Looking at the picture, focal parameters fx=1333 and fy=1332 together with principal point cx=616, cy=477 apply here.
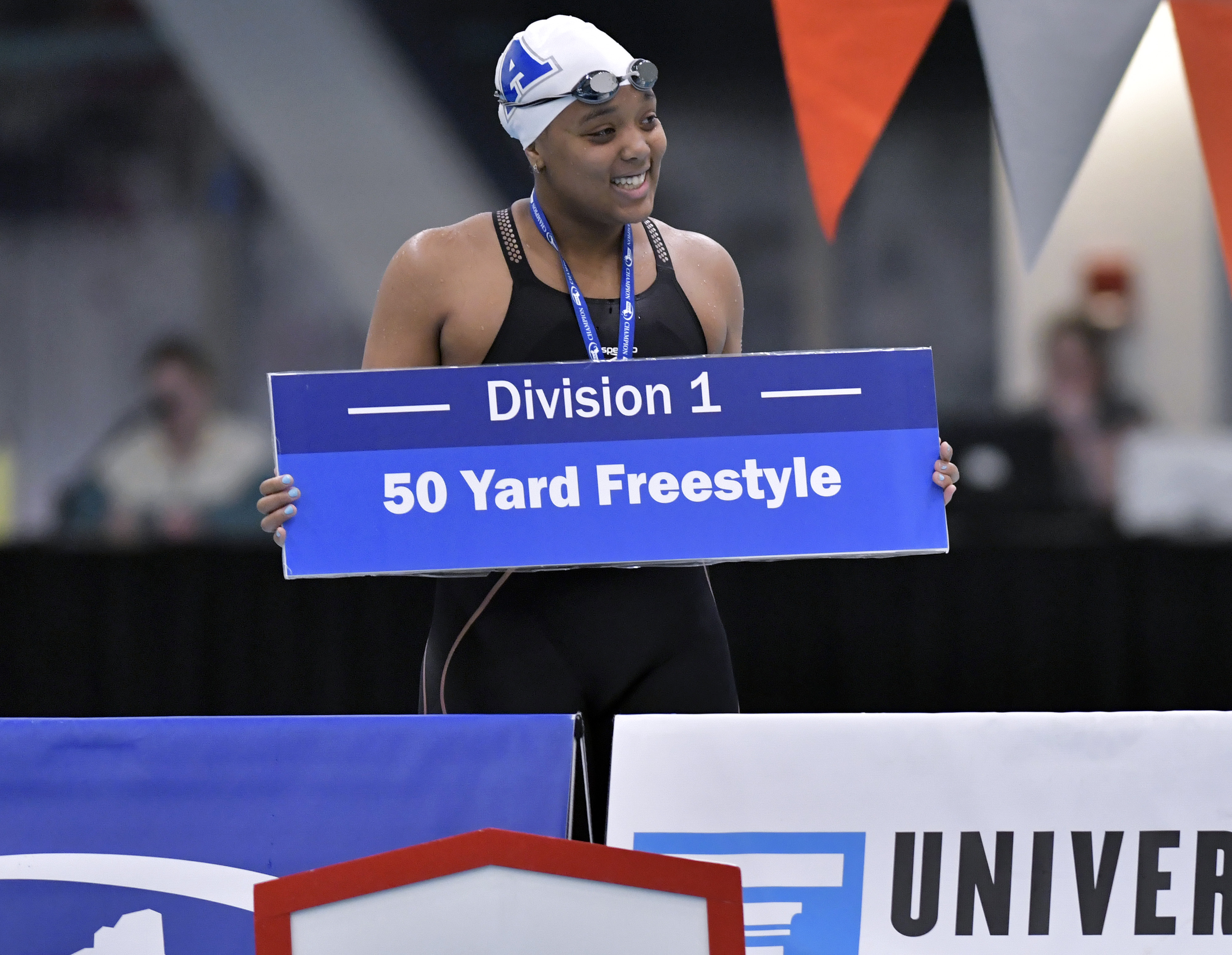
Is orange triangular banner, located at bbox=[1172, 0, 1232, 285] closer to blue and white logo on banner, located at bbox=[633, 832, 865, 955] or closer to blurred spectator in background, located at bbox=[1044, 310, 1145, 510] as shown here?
blue and white logo on banner, located at bbox=[633, 832, 865, 955]

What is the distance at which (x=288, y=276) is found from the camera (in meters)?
7.27

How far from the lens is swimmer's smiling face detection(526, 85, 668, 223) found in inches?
73.7

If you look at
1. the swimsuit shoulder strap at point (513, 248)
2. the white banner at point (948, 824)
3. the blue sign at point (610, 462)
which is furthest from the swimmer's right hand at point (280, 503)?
the white banner at point (948, 824)

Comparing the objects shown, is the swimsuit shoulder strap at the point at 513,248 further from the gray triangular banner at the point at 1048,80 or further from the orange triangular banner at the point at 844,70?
the gray triangular banner at the point at 1048,80

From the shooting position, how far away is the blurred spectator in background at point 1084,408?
4.58 m

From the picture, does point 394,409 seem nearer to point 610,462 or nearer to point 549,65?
point 610,462

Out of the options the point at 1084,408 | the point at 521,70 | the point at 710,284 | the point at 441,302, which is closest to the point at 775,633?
the point at 1084,408

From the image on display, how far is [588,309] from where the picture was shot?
1956 millimetres

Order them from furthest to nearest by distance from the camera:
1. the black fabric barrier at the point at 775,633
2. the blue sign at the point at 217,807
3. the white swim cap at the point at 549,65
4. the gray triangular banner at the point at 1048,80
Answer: the black fabric barrier at the point at 775,633, the gray triangular banner at the point at 1048,80, the white swim cap at the point at 549,65, the blue sign at the point at 217,807

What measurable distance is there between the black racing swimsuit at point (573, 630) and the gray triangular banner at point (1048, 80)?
663mm

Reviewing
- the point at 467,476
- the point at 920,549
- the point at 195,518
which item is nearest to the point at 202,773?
the point at 467,476

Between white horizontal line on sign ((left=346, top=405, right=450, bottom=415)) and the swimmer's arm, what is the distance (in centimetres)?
8

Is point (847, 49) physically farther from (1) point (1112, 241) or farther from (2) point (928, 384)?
(1) point (1112, 241)

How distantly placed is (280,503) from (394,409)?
20 centimetres
